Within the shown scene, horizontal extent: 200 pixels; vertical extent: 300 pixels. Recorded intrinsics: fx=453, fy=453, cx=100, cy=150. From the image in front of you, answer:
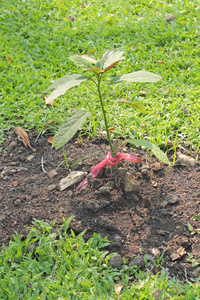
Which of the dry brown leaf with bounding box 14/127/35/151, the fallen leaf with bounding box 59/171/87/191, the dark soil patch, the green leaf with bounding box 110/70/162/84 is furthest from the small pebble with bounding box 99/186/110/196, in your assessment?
the dry brown leaf with bounding box 14/127/35/151

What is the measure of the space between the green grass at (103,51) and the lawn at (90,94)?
1 cm

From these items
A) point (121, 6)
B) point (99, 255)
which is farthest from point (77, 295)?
point (121, 6)

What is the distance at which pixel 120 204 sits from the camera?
301cm

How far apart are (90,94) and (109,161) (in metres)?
1.30

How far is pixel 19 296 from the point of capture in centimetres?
258

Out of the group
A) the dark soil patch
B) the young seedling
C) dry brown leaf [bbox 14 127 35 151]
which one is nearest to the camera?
the young seedling

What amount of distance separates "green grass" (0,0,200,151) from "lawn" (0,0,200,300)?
0.01 m

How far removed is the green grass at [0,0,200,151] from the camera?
3820mm

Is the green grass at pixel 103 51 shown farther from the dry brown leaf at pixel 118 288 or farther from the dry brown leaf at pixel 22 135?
the dry brown leaf at pixel 118 288

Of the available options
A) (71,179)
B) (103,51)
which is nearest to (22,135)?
(71,179)

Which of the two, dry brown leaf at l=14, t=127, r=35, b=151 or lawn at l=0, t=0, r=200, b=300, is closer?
lawn at l=0, t=0, r=200, b=300

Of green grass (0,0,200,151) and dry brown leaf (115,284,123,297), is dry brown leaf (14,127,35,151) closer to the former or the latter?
green grass (0,0,200,151)

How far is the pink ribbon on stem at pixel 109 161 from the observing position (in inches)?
119

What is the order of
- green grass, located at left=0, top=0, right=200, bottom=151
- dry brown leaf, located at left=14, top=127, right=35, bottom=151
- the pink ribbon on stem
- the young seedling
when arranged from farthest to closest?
green grass, located at left=0, top=0, right=200, bottom=151, dry brown leaf, located at left=14, top=127, right=35, bottom=151, the pink ribbon on stem, the young seedling
